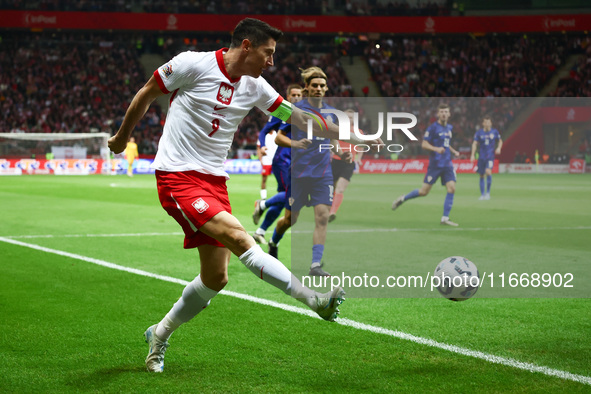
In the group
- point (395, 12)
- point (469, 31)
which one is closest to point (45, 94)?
point (395, 12)

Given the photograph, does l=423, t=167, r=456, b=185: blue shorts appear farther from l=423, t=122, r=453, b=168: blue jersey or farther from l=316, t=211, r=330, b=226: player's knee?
l=316, t=211, r=330, b=226: player's knee

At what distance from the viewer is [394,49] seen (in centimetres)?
4600

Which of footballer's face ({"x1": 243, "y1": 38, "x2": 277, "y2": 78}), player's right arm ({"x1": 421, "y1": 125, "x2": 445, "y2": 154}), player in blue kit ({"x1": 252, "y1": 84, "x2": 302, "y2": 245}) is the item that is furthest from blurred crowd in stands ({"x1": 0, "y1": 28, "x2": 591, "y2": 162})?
footballer's face ({"x1": 243, "y1": 38, "x2": 277, "y2": 78})

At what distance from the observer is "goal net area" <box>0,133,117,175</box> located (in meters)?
33.6

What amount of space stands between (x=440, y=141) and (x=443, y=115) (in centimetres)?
162

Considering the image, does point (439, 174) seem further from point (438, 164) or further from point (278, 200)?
point (278, 200)

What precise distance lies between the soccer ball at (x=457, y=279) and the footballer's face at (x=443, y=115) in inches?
115

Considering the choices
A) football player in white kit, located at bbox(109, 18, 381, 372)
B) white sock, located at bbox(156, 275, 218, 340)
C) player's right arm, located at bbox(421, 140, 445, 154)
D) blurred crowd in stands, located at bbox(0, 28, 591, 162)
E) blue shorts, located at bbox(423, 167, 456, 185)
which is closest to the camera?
football player in white kit, located at bbox(109, 18, 381, 372)

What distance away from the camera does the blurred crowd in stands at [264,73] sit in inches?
1566

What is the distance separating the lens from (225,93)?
436 centimetres

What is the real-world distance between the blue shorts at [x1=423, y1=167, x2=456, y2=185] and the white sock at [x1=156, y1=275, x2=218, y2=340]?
22.6 feet

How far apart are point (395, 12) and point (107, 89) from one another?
56.4 feet

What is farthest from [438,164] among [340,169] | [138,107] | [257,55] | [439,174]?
[138,107]

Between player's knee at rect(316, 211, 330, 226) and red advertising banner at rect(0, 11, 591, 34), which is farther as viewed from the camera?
red advertising banner at rect(0, 11, 591, 34)
